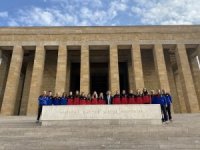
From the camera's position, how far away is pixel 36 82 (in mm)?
21891

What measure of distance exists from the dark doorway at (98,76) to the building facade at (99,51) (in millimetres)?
2656

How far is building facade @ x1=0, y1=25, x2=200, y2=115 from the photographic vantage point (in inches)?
861

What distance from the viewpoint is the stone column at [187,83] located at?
2130 cm

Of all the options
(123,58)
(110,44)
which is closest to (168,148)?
(110,44)

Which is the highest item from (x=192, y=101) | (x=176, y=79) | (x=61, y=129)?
(x=176, y=79)

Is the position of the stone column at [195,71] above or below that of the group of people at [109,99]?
above

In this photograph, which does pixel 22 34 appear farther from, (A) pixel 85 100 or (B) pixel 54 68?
(A) pixel 85 100

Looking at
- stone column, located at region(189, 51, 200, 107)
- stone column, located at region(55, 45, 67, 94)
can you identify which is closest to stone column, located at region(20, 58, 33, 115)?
stone column, located at region(55, 45, 67, 94)

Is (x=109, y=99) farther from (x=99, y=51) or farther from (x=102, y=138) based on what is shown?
(x=99, y=51)

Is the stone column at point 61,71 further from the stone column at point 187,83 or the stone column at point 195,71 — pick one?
the stone column at point 195,71

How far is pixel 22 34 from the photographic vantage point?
2386cm

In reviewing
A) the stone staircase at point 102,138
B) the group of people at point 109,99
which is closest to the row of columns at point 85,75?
the group of people at point 109,99

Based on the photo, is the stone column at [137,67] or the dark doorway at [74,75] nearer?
the stone column at [137,67]

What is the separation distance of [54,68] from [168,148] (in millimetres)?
19735
